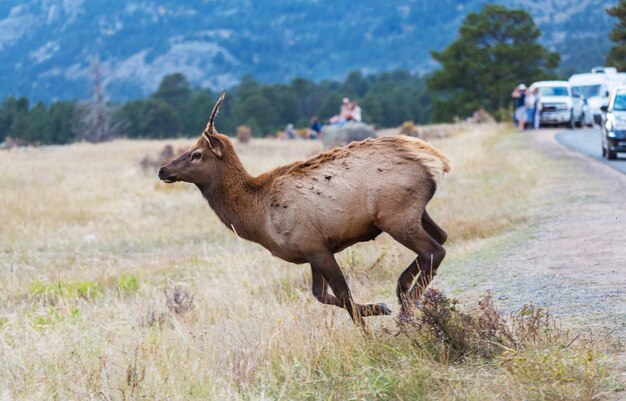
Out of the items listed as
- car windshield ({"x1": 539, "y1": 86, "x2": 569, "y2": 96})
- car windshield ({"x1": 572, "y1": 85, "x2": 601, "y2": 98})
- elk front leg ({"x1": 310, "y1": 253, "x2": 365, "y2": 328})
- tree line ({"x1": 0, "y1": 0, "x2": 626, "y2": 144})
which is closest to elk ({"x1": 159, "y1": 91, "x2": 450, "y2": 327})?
elk front leg ({"x1": 310, "y1": 253, "x2": 365, "y2": 328})

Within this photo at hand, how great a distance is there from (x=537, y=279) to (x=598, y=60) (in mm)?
158970

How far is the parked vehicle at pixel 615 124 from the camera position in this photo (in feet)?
78.5

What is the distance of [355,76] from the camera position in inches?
5423

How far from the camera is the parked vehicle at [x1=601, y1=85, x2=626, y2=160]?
23930 millimetres

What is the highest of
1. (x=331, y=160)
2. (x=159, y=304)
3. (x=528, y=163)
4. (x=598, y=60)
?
(x=331, y=160)

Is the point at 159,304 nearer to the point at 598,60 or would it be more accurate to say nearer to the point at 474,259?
the point at 474,259

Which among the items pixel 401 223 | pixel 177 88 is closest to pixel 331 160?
pixel 401 223

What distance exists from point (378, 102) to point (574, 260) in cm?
8325

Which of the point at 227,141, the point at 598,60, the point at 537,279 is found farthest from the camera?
the point at 598,60

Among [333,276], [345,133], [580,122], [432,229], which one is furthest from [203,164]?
[580,122]

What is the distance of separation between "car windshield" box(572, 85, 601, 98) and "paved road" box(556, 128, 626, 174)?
656cm

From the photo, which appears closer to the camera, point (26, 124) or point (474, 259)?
point (474, 259)

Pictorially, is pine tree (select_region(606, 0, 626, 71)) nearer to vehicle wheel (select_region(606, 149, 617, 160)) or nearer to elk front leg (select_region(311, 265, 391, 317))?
vehicle wheel (select_region(606, 149, 617, 160))

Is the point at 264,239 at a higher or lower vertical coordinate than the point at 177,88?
higher
